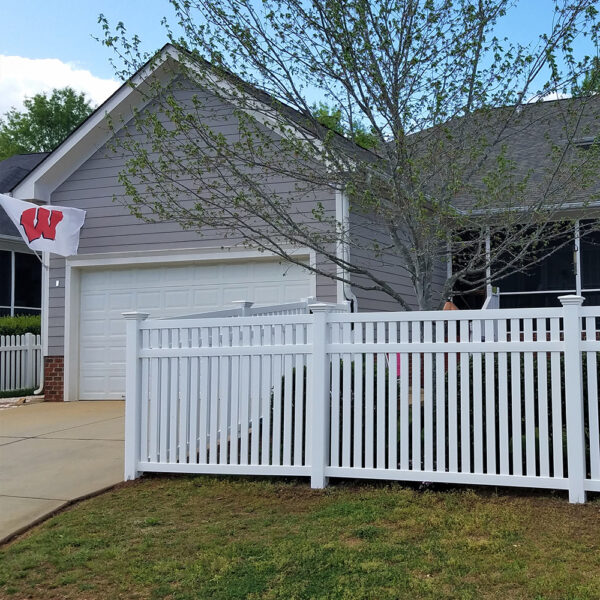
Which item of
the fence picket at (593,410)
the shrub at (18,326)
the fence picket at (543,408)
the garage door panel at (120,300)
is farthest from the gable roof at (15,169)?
the fence picket at (593,410)

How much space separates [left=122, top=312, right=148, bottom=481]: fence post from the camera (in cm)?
588

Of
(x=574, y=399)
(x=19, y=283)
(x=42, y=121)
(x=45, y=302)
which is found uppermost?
(x=42, y=121)

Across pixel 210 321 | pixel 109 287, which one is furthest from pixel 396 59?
pixel 109 287

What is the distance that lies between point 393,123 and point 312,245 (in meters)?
1.38

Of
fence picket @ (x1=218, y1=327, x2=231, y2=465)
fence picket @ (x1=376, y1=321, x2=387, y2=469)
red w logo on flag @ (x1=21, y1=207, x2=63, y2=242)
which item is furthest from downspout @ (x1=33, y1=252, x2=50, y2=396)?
fence picket @ (x1=376, y1=321, x2=387, y2=469)

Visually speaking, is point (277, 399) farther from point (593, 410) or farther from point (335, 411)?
point (593, 410)

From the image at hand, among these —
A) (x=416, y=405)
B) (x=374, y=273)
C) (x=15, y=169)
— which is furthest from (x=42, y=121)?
(x=416, y=405)

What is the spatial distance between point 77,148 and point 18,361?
4347 millimetres

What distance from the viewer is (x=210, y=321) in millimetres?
5863

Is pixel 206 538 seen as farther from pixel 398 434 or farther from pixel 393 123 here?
pixel 393 123

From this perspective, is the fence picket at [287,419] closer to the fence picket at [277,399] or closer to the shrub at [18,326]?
the fence picket at [277,399]

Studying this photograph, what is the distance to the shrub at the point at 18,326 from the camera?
49.6 feet

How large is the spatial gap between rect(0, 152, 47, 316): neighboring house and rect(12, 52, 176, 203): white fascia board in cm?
516

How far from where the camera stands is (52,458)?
6992 mm
